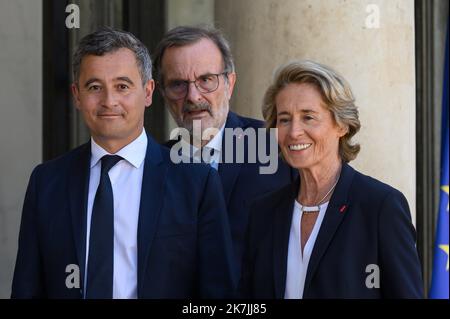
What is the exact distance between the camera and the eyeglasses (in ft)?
14.9

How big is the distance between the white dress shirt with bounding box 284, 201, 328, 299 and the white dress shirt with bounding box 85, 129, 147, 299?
1.70 ft

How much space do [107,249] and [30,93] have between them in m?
2.38

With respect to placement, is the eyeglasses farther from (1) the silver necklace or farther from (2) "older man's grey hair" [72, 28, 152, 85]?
(1) the silver necklace

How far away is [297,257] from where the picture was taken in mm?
3625

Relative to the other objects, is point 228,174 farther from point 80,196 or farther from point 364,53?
point 364,53

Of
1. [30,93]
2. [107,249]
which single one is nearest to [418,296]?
[107,249]

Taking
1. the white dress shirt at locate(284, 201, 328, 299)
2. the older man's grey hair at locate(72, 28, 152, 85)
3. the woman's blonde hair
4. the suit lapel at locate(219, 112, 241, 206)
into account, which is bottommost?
the white dress shirt at locate(284, 201, 328, 299)

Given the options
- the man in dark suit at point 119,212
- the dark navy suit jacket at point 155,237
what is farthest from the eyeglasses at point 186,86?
the dark navy suit jacket at point 155,237

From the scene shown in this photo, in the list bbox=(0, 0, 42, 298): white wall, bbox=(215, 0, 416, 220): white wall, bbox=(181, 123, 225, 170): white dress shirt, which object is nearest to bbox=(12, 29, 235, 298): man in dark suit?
bbox=(181, 123, 225, 170): white dress shirt

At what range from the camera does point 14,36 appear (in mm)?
5742

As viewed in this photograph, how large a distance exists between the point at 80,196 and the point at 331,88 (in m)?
0.95

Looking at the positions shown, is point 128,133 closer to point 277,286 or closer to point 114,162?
point 114,162

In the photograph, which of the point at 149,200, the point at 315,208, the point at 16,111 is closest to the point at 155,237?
the point at 149,200

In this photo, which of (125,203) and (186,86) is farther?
(186,86)
